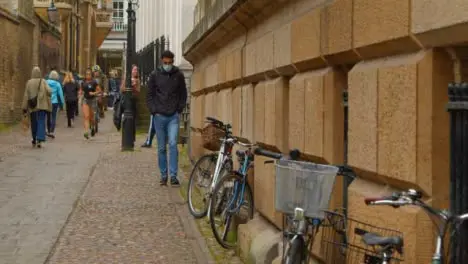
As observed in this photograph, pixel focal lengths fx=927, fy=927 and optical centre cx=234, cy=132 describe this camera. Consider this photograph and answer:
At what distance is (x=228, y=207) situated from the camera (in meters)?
8.18

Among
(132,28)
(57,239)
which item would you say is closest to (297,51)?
(57,239)

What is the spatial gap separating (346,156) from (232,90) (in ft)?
14.6

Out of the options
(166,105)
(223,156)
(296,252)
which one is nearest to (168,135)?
(166,105)

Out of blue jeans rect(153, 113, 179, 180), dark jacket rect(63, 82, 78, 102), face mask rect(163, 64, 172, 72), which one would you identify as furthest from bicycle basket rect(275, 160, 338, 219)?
dark jacket rect(63, 82, 78, 102)

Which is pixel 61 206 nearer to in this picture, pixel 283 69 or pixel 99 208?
pixel 99 208

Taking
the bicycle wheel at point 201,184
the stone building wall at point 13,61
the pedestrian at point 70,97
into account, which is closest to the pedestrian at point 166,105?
the bicycle wheel at point 201,184

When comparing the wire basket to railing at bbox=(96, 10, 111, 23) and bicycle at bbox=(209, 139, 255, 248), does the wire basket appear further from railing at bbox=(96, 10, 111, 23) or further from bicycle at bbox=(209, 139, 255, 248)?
railing at bbox=(96, 10, 111, 23)

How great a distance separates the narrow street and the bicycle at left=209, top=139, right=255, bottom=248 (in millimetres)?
251

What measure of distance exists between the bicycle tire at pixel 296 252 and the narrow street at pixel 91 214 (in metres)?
2.89

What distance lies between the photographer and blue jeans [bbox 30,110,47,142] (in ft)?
62.1

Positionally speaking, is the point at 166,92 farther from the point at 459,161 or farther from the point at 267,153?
the point at 459,161

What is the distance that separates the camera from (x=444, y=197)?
13.2 ft

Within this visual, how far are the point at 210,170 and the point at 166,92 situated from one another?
3.16 m

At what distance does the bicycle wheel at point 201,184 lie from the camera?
9570 mm
